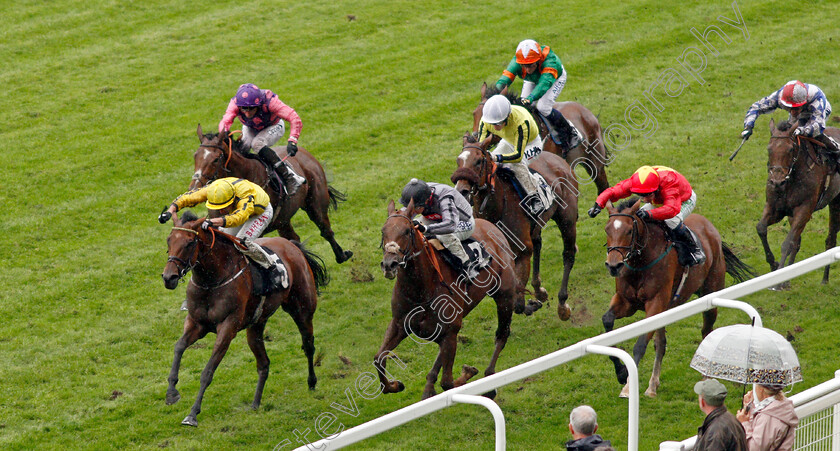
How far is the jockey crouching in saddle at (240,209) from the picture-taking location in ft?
27.7

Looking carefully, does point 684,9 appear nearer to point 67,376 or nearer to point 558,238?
point 558,238

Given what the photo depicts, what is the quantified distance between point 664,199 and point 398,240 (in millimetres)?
2661

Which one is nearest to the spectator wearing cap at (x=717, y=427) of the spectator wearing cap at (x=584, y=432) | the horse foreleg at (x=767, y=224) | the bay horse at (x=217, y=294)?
the spectator wearing cap at (x=584, y=432)

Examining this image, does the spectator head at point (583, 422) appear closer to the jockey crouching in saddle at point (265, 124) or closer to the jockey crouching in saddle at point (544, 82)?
the jockey crouching in saddle at point (265, 124)

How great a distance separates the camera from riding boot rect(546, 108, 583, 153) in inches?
466

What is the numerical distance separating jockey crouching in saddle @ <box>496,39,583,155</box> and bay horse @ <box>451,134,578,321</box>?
37.2 inches

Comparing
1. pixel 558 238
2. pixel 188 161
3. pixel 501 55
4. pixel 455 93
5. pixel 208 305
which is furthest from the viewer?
pixel 501 55

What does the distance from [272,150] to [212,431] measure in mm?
3541

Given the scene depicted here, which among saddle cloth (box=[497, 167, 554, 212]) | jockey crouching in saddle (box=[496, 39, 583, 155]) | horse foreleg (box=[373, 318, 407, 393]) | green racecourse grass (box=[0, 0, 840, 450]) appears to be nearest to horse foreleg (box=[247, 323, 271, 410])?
green racecourse grass (box=[0, 0, 840, 450])

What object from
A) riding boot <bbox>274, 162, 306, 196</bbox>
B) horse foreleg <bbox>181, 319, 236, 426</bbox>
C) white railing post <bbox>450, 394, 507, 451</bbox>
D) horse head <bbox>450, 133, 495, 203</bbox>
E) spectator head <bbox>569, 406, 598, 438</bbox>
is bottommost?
horse foreleg <bbox>181, 319, 236, 426</bbox>

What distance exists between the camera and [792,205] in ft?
34.9

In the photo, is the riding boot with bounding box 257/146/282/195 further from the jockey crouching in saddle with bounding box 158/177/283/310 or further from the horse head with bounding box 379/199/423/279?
the horse head with bounding box 379/199/423/279

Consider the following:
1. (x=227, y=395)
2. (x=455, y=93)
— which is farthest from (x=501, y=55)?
(x=227, y=395)

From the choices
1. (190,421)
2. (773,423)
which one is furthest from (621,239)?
(190,421)
